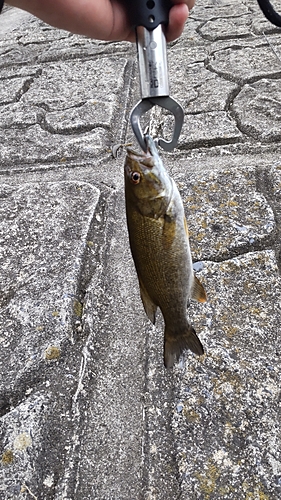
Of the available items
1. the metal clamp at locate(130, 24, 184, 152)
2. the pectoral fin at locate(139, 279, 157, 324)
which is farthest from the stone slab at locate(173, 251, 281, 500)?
the metal clamp at locate(130, 24, 184, 152)

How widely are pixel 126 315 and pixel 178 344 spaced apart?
0.24 metres

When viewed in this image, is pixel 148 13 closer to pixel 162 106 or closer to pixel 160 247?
pixel 162 106

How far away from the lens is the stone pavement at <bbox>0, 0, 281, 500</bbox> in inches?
34.3

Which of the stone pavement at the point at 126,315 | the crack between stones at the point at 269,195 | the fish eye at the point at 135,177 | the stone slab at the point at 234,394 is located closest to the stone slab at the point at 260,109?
the stone pavement at the point at 126,315

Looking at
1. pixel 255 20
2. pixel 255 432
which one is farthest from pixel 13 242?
pixel 255 20

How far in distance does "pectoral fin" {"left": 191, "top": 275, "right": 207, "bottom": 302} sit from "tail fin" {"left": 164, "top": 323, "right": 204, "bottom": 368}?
9 centimetres

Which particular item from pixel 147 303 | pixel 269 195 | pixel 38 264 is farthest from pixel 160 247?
pixel 269 195

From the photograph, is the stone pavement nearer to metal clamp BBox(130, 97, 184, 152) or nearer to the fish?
the fish

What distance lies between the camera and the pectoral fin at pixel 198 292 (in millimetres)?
1065

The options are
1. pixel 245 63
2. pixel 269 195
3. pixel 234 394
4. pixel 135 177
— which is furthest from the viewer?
pixel 245 63

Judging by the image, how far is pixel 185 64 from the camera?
2584mm

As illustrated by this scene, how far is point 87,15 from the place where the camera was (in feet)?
4.10

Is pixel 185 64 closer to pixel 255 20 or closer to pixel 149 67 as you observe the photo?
pixel 255 20

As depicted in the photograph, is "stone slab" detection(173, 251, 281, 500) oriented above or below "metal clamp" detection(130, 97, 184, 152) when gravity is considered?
below
